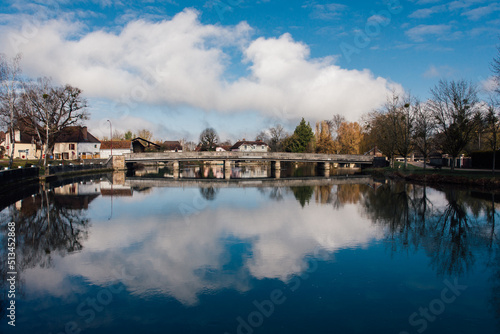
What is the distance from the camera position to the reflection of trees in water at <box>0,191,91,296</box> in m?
11.4

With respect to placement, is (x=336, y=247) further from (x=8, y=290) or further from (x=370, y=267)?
(x=8, y=290)

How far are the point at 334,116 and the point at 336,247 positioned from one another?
278 ft

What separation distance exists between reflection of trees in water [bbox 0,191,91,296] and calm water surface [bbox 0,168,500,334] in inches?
2.8

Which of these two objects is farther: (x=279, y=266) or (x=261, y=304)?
(x=279, y=266)

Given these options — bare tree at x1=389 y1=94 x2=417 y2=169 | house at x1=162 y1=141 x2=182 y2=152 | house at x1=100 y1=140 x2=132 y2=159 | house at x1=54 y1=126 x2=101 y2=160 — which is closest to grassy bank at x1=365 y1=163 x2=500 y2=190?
bare tree at x1=389 y1=94 x2=417 y2=169

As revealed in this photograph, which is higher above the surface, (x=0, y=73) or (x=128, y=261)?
(x=0, y=73)

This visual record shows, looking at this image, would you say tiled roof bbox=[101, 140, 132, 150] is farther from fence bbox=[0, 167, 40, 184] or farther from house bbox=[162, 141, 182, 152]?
fence bbox=[0, 167, 40, 184]

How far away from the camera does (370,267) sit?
401 inches

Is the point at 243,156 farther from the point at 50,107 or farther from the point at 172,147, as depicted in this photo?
the point at 172,147

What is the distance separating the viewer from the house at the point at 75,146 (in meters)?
73.2

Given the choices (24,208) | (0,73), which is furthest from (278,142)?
(24,208)

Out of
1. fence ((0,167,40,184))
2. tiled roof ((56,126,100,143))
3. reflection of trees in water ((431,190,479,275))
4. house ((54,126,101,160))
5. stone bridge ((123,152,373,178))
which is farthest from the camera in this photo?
house ((54,126,101,160))

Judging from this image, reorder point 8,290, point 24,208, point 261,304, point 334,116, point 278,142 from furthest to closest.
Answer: point 278,142, point 334,116, point 24,208, point 8,290, point 261,304

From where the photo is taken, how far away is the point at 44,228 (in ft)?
50.0
